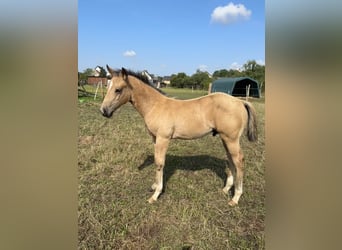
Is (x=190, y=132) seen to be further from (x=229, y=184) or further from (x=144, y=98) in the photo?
(x=229, y=184)

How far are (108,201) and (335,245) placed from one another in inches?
102

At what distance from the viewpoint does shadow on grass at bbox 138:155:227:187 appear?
3.83m

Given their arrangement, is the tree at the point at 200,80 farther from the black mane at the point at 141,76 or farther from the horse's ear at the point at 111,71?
the horse's ear at the point at 111,71

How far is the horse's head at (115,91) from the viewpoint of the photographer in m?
2.84

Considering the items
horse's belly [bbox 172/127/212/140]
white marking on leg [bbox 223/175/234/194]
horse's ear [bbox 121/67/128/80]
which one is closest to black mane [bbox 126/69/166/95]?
horse's ear [bbox 121/67/128/80]

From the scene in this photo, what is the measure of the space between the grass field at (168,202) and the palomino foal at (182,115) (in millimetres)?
231

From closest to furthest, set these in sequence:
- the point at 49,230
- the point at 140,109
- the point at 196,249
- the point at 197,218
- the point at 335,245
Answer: the point at 335,245 < the point at 49,230 < the point at 196,249 < the point at 197,218 < the point at 140,109

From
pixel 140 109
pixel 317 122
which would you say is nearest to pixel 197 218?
pixel 140 109

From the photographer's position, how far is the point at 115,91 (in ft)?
9.43

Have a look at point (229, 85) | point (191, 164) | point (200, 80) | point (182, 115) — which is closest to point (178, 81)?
point (200, 80)

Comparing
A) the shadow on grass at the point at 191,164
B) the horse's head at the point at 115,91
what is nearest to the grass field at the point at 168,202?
the shadow on grass at the point at 191,164

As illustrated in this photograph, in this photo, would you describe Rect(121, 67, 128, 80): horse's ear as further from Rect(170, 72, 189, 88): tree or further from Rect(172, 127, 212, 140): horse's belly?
Rect(170, 72, 189, 88): tree

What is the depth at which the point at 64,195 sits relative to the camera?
79cm

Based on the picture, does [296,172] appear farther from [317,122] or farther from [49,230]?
[49,230]
